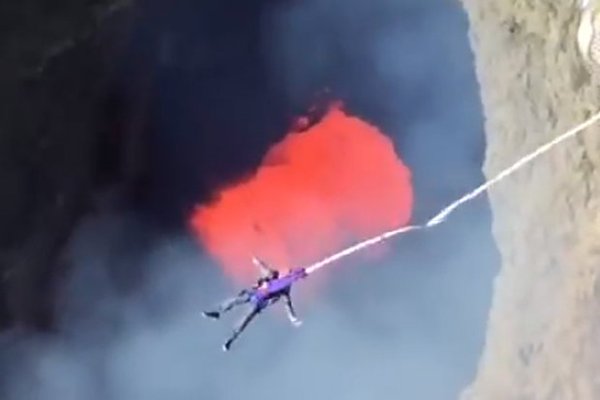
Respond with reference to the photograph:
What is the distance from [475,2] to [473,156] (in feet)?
0.82

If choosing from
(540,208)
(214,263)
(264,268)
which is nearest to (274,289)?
(264,268)

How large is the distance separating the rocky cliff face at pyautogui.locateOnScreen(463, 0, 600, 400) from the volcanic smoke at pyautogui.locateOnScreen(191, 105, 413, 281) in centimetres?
24

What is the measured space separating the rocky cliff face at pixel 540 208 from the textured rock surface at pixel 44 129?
490 mm

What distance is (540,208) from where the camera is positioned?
51.3 inches

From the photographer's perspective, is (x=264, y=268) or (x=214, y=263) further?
(x=214, y=263)

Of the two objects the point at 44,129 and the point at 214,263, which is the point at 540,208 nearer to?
the point at 214,263

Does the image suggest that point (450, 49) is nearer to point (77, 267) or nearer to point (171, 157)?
point (171, 157)

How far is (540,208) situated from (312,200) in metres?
0.38

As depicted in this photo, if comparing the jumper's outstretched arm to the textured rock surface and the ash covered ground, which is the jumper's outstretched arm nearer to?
the ash covered ground

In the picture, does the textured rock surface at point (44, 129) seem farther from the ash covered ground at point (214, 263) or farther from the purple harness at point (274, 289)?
the purple harness at point (274, 289)

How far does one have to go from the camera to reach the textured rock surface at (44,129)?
1.51m

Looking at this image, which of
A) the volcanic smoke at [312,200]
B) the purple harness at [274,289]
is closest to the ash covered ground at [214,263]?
the volcanic smoke at [312,200]

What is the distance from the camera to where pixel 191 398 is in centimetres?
152

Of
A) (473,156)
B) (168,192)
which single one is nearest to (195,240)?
(168,192)
